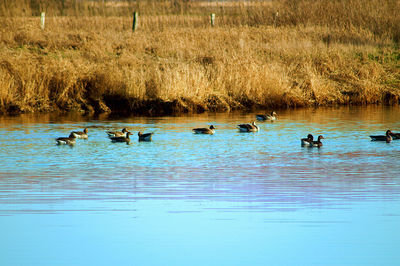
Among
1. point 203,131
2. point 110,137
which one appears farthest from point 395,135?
point 110,137

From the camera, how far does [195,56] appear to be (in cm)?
2962

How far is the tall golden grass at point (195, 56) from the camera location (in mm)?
25750

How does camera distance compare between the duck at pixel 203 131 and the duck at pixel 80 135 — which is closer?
the duck at pixel 80 135

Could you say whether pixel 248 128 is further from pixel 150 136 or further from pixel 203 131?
pixel 150 136

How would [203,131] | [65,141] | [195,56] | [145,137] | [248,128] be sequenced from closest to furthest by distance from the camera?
[65,141] → [145,137] → [203,131] → [248,128] → [195,56]

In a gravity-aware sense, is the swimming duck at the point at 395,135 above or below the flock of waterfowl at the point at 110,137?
below

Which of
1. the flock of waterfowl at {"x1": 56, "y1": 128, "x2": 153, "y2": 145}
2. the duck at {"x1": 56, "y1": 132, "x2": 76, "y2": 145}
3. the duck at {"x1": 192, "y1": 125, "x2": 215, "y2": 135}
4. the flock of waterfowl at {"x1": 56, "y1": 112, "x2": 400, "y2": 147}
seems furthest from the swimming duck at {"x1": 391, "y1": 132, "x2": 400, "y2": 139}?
the duck at {"x1": 56, "y1": 132, "x2": 76, "y2": 145}

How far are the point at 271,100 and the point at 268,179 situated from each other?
14.9m

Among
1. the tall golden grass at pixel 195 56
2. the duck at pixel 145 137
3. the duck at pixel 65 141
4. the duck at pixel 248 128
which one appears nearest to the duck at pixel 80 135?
the duck at pixel 65 141

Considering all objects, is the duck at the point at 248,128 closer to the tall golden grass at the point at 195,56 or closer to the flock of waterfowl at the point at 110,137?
the flock of waterfowl at the point at 110,137

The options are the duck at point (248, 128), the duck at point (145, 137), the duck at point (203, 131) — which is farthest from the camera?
the duck at point (248, 128)

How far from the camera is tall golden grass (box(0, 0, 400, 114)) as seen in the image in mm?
25750

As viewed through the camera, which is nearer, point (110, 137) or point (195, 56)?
point (110, 137)

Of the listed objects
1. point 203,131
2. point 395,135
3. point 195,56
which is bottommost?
point 395,135
